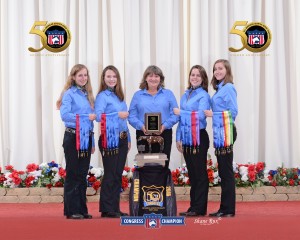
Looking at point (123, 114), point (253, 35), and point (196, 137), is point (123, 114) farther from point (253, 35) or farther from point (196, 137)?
point (253, 35)

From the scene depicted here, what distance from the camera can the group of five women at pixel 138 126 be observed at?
5.12 meters

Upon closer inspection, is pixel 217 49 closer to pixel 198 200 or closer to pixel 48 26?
pixel 48 26

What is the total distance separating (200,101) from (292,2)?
100 inches

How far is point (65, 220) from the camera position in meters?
5.00

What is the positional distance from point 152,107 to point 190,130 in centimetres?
38

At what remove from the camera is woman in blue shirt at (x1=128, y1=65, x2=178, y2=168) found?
5250 mm

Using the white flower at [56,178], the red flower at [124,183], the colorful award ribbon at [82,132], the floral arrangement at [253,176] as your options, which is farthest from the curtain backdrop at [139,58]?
the colorful award ribbon at [82,132]

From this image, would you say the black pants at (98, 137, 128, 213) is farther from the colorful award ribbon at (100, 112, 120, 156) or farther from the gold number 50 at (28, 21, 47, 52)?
the gold number 50 at (28, 21, 47, 52)

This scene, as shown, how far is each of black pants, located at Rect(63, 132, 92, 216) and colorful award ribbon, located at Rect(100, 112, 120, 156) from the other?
13cm

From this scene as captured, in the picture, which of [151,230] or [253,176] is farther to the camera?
[253,176]

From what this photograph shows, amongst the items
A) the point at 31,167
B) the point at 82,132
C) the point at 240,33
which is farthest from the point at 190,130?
the point at 240,33

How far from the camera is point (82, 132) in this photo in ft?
16.7

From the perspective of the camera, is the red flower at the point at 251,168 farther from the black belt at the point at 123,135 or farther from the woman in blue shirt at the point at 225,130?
the black belt at the point at 123,135

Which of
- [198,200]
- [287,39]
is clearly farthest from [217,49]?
[198,200]
